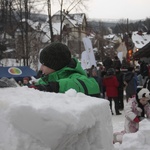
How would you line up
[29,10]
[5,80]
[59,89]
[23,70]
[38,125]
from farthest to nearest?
[29,10], [23,70], [59,89], [5,80], [38,125]

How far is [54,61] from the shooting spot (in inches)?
112

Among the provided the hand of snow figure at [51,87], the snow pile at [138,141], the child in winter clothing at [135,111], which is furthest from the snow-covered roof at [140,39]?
the hand of snow figure at [51,87]

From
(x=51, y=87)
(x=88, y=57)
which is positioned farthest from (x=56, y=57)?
(x=88, y=57)

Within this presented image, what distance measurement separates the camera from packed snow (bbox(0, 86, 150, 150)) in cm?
154

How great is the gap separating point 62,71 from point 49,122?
1257 mm

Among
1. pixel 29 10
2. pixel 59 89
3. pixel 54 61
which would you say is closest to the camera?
pixel 59 89

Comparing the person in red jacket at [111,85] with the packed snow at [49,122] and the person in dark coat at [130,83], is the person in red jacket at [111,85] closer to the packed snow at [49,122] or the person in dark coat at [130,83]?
the person in dark coat at [130,83]

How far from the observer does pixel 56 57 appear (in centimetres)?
284

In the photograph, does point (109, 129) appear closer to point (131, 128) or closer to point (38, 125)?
point (38, 125)

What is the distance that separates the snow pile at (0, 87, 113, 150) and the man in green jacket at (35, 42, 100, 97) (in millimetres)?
717

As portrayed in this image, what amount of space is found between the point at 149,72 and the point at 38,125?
42.5 feet

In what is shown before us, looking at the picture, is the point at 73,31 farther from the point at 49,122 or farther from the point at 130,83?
the point at 49,122

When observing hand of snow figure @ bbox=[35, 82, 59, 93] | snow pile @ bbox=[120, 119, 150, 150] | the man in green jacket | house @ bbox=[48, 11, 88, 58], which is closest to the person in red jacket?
snow pile @ bbox=[120, 119, 150, 150]

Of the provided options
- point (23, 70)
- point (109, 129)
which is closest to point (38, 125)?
point (109, 129)
